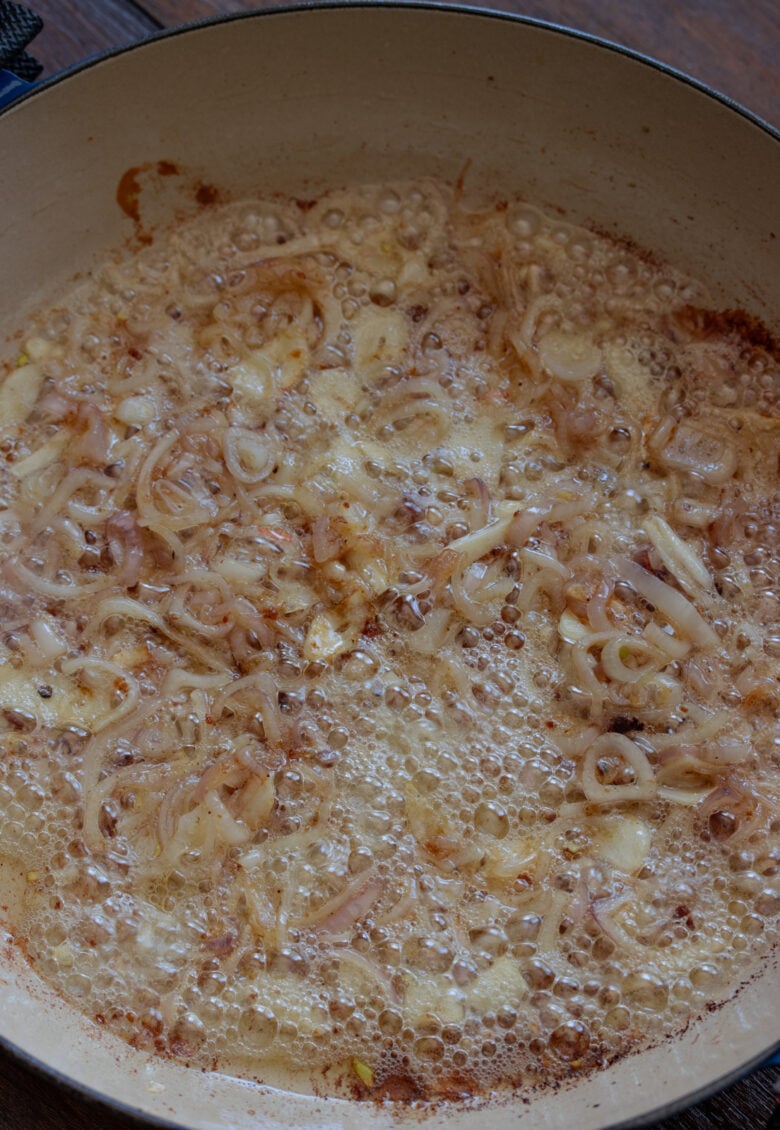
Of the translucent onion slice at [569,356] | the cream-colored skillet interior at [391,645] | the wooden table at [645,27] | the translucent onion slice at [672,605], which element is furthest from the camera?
the wooden table at [645,27]

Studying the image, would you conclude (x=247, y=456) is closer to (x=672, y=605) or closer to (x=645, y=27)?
(x=672, y=605)

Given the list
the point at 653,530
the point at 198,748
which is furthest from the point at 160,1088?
the point at 653,530

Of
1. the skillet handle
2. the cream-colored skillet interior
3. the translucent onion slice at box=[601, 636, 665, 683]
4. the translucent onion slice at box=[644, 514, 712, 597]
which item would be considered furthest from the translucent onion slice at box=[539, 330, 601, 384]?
the skillet handle

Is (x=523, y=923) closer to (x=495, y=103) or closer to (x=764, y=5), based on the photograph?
(x=495, y=103)

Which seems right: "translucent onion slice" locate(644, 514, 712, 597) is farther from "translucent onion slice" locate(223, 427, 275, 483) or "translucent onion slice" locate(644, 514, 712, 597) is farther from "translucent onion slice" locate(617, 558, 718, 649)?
"translucent onion slice" locate(223, 427, 275, 483)

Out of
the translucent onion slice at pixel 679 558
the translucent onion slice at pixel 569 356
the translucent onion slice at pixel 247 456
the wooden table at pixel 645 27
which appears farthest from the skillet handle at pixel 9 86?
the translucent onion slice at pixel 679 558

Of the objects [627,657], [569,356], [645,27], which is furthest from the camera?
[645,27]

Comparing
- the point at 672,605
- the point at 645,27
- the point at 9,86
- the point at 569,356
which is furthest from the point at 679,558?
the point at 9,86

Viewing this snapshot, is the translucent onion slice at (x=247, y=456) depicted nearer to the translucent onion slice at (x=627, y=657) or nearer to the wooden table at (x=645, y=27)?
the translucent onion slice at (x=627, y=657)
